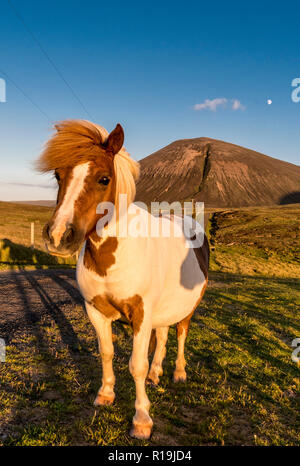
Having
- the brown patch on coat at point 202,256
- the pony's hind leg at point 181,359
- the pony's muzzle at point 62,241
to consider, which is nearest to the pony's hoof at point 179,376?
the pony's hind leg at point 181,359

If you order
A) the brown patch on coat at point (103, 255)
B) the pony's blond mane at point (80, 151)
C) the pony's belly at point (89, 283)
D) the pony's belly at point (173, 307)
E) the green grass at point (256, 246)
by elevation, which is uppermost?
the pony's blond mane at point (80, 151)

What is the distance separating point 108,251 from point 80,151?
1.20m

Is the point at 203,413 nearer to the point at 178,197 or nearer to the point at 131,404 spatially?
the point at 131,404

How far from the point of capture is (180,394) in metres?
4.87

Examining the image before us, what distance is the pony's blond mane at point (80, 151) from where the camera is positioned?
318 cm

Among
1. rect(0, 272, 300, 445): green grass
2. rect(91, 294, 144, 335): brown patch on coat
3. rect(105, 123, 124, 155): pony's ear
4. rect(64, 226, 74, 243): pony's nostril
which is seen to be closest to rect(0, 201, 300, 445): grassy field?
rect(0, 272, 300, 445): green grass

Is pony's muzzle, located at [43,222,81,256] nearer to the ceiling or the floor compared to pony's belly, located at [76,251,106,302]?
nearer to the ceiling

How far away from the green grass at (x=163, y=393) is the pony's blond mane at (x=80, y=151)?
2985 mm

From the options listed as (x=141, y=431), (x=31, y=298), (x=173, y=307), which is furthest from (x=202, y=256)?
(x=31, y=298)

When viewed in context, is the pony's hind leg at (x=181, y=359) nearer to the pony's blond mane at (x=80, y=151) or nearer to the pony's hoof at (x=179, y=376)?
the pony's hoof at (x=179, y=376)

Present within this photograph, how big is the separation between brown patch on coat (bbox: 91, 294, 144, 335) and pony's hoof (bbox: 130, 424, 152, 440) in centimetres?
123

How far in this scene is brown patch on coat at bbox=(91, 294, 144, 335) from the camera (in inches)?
143

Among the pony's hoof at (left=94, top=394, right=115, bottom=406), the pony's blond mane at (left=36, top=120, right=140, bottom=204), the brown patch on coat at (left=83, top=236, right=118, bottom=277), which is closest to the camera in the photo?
the pony's blond mane at (left=36, top=120, right=140, bottom=204)

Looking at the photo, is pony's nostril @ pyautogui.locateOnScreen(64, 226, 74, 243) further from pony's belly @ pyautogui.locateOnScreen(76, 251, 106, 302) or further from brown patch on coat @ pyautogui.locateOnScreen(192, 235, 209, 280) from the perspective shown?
brown patch on coat @ pyautogui.locateOnScreen(192, 235, 209, 280)
